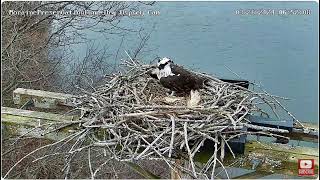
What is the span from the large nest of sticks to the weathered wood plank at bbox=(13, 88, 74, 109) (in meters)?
0.16

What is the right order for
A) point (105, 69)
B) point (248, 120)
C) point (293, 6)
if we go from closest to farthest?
point (248, 120) < point (293, 6) < point (105, 69)

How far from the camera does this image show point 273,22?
705cm

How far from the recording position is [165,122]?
2.18m

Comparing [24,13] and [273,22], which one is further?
[273,22]

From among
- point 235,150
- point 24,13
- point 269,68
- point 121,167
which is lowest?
point 121,167

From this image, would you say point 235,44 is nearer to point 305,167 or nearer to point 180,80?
point 180,80

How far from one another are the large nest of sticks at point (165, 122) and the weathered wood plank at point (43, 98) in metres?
0.16

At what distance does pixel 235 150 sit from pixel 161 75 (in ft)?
2.99

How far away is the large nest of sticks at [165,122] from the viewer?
202 centimetres

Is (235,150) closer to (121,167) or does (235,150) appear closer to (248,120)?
(248,120)

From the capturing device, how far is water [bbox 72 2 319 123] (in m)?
6.54

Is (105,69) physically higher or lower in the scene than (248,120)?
lower

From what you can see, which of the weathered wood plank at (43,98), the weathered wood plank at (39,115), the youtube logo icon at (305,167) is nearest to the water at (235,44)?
the weathered wood plank at (43,98)

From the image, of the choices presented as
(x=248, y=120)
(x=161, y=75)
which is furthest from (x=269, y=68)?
(x=248, y=120)
